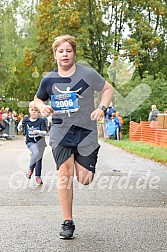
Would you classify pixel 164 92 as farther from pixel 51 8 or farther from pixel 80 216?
pixel 80 216

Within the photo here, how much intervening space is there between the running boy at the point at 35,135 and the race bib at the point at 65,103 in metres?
4.21

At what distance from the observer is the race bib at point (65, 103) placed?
18.5ft

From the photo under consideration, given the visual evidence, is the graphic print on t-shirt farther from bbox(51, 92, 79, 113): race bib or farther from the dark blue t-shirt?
the dark blue t-shirt

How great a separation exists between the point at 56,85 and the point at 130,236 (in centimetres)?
168

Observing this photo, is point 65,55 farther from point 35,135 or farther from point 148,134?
point 148,134

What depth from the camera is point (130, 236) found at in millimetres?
5594

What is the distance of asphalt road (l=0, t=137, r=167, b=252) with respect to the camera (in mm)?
5266

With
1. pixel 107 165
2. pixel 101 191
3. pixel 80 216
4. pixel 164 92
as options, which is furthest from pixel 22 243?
pixel 164 92

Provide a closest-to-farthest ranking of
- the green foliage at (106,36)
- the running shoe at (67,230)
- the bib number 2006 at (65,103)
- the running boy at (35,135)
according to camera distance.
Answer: the running shoe at (67,230), the bib number 2006 at (65,103), the running boy at (35,135), the green foliage at (106,36)

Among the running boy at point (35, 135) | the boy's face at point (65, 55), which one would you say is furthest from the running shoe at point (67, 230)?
the running boy at point (35, 135)

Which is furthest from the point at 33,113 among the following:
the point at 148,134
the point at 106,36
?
the point at 106,36

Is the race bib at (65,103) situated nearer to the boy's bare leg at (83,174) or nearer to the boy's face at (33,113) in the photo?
the boy's bare leg at (83,174)

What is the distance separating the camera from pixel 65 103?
563 cm

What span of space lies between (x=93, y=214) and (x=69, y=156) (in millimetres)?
1385
